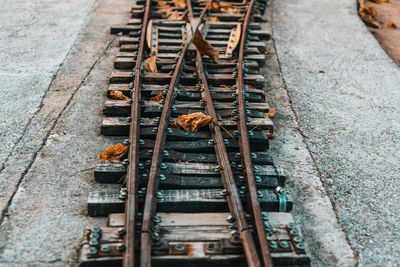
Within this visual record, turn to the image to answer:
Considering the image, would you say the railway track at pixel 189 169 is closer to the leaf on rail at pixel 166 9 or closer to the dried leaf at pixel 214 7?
the leaf on rail at pixel 166 9

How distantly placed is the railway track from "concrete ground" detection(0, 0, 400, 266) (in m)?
0.27

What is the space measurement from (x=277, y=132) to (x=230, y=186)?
1.75m

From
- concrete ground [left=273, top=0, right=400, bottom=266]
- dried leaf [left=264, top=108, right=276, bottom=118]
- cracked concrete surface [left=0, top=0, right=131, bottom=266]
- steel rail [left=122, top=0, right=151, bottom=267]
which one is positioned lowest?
concrete ground [left=273, top=0, right=400, bottom=266]

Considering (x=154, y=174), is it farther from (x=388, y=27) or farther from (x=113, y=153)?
(x=388, y=27)

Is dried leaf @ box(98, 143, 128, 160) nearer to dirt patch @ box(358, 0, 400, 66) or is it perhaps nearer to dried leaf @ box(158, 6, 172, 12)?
dried leaf @ box(158, 6, 172, 12)

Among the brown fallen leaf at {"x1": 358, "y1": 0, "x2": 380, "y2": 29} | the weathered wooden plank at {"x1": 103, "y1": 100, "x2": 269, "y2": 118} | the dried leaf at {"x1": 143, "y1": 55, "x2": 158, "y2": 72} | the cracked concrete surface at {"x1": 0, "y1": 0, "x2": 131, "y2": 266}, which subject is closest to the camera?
the cracked concrete surface at {"x1": 0, "y1": 0, "x2": 131, "y2": 266}

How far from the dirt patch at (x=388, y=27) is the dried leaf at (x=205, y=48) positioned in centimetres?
437

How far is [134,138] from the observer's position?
4.36 meters

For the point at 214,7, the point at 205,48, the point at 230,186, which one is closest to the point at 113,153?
the point at 230,186

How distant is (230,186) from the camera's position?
12.5 ft

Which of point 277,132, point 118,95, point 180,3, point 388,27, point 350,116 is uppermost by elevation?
point 180,3

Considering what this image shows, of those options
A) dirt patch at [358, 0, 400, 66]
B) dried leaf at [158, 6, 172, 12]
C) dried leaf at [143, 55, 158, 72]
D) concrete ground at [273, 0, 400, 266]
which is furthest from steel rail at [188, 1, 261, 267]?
dirt patch at [358, 0, 400, 66]

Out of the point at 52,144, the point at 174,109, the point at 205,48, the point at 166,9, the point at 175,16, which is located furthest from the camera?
the point at 166,9

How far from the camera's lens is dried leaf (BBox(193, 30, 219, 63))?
6.59m
